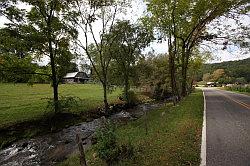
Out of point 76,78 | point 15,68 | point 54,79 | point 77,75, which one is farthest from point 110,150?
point 77,75

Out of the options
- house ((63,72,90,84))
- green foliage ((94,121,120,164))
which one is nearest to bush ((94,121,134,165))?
green foliage ((94,121,120,164))

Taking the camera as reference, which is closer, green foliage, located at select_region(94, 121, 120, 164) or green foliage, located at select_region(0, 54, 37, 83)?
green foliage, located at select_region(94, 121, 120, 164)

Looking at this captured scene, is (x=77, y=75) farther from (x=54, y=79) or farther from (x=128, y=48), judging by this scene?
(x=54, y=79)

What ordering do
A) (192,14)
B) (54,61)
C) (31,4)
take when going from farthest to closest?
(192,14) < (54,61) < (31,4)

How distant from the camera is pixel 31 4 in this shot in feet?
72.3

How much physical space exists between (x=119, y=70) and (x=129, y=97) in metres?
3.79

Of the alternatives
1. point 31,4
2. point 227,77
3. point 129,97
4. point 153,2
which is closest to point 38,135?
point 31,4

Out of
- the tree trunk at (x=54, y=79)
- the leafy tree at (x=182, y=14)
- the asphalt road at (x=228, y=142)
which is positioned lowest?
the asphalt road at (x=228, y=142)

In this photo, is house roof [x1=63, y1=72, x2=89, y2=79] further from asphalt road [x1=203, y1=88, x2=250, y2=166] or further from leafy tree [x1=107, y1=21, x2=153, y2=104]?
asphalt road [x1=203, y1=88, x2=250, y2=166]

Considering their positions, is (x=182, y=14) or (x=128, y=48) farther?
(x=128, y=48)

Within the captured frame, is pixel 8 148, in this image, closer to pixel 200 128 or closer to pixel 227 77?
pixel 200 128

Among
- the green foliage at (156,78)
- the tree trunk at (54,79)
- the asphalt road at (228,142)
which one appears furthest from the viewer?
the green foliage at (156,78)

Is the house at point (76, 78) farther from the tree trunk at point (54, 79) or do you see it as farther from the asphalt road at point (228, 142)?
the asphalt road at point (228, 142)

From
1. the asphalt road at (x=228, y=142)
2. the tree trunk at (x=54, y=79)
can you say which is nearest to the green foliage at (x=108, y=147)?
the asphalt road at (x=228, y=142)
